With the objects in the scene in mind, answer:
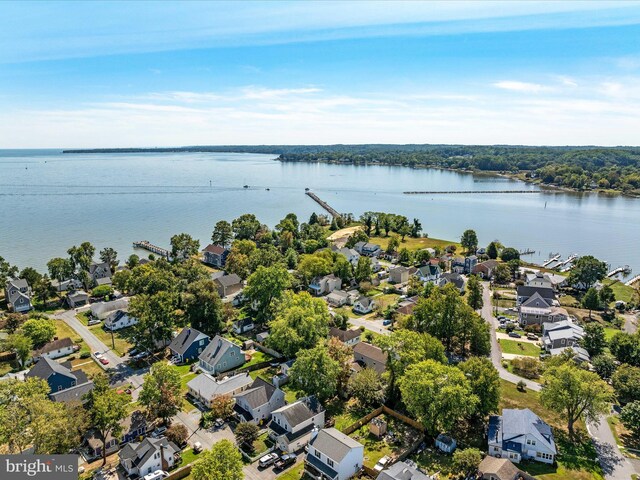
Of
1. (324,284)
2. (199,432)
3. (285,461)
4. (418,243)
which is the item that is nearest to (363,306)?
(324,284)

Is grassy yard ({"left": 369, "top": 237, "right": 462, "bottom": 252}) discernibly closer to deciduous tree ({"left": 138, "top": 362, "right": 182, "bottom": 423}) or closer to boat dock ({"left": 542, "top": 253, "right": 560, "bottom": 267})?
boat dock ({"left": 542, "top": 253, "right": 560, "bottom": 267})

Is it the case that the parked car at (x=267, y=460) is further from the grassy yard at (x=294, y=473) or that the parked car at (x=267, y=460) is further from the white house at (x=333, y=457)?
the white house at (x=333, y=457)

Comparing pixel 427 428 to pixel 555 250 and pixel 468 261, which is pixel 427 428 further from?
pixel 555 250

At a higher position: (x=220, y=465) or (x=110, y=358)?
(x=220, y=465)

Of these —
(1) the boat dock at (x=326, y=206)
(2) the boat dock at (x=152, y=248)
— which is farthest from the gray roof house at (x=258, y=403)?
(1) the boat dock at (x=326, y=206)

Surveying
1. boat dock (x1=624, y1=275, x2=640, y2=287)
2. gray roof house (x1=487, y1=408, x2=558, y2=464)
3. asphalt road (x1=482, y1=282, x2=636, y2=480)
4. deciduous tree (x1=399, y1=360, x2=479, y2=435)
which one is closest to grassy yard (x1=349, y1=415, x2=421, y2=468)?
deciduous tree (x1=399, y1=360, x2=479, y2=435)

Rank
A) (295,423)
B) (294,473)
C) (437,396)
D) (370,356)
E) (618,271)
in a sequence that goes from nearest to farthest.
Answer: (294,473)
(437,396)
(295,423)
(370,356)
(618,271)

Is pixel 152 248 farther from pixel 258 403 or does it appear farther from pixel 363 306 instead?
pixel 258 403

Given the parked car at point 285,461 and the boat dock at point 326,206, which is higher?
the boat dock at point 326,206
